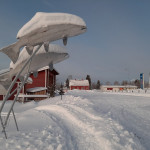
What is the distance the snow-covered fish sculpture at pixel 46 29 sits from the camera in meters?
3.89

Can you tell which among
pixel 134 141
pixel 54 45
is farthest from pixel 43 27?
pixel 134 141

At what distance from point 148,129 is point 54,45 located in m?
6.05

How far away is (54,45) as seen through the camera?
579 centimetres

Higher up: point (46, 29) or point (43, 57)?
point (46, 29)

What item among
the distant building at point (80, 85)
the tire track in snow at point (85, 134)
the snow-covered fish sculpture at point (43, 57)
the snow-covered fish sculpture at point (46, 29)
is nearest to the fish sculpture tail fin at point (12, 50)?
the snow-covered fish sculpture at point (46, 29)

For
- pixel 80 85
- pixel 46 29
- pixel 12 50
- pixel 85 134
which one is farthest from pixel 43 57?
pixel 80 85

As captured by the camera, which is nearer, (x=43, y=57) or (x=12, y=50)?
(x=12, y=50)

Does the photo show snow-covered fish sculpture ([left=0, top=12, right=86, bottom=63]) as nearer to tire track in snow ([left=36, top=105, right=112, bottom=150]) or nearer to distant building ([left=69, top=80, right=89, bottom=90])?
tire track in snow ([left=36, top=105, right=112, bottom=150])

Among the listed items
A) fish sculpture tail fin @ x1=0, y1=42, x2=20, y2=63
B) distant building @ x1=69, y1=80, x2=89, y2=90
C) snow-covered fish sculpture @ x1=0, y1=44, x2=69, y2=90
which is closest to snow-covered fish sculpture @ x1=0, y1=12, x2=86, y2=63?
fish sculpture tail fin @ x1=0, y1=42, x2=20, y2=63

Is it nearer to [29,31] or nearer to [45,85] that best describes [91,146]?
[29,31]

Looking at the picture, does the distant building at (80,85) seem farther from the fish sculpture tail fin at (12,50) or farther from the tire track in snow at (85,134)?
the fish sculpture tail fin at (12,50)

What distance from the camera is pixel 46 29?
400 cm

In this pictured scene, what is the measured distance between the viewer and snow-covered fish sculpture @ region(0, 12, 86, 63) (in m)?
3.89

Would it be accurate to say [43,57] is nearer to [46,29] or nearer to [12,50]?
[12,50]
